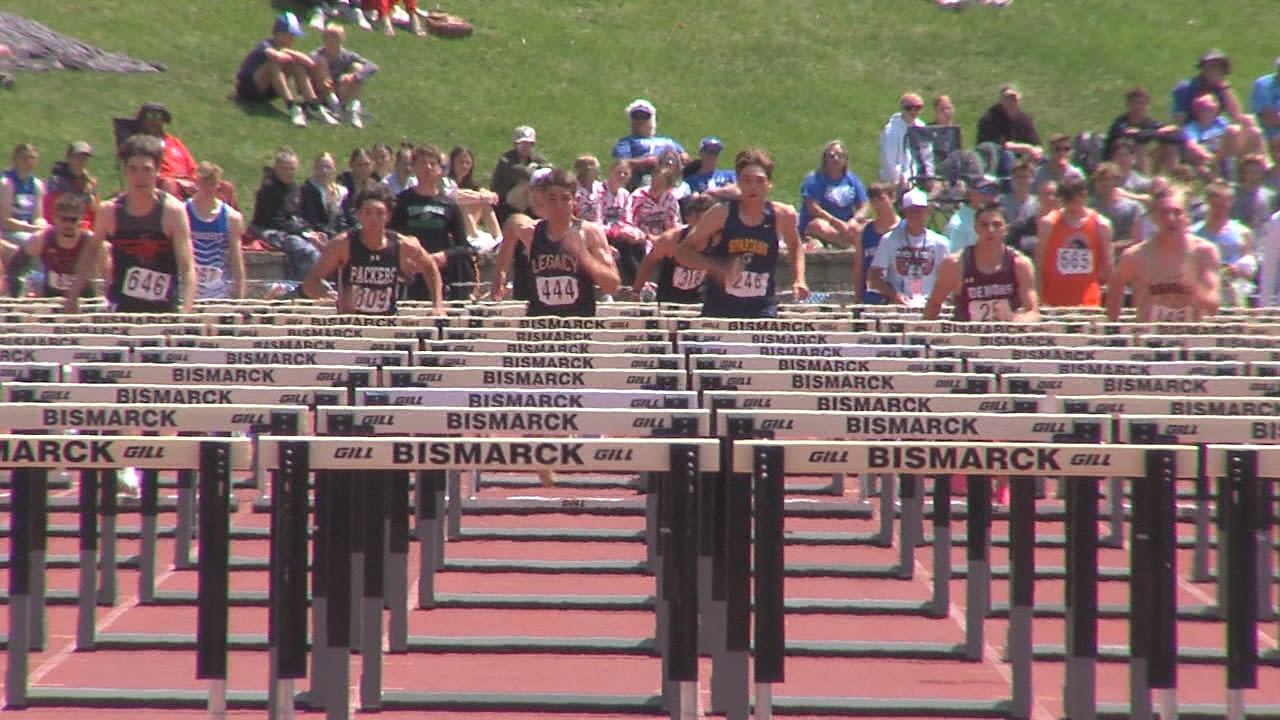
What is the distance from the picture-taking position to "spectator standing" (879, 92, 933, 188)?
21.8m

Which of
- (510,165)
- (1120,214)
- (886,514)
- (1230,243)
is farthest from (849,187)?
(886,514)

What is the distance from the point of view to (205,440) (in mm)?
5969

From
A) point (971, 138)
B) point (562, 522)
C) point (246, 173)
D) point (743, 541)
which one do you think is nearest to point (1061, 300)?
point (562, 522)

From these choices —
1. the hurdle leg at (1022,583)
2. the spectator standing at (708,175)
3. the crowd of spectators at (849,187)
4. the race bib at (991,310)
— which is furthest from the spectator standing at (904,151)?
the hurdle leg at (1022,583)

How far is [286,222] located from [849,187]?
5959 mm

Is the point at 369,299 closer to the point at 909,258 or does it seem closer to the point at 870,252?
the point at 909,258

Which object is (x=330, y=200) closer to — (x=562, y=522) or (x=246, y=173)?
(x=246, y=173)

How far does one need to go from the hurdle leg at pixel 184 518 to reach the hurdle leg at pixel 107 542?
1.61 ft

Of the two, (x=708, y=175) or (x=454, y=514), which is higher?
(x=708, y=175)

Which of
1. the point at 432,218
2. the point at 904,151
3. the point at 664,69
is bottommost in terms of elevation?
the point at 432,218

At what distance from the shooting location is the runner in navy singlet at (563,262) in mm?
12227

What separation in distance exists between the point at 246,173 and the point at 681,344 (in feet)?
48.6

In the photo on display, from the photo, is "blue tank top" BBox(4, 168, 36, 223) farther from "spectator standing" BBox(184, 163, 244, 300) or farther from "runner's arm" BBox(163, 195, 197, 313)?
"runner's arm" BBox(163, 195, 197, 313)

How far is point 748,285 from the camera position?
12336 mm
